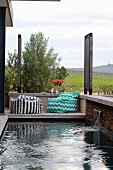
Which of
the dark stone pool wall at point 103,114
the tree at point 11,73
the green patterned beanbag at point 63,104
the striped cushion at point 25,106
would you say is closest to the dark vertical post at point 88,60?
the green patterned beanbag at point 63,104

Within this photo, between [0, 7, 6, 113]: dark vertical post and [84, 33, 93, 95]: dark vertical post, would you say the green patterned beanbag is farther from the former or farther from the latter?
[0, 7, 6, 113]: dark vertical post

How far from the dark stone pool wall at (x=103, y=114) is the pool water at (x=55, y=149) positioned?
0.24 metres

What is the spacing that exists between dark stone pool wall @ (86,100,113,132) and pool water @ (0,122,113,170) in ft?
0.80

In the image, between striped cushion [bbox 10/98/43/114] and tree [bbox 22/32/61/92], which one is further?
tree [bbox 22/32/61/92]

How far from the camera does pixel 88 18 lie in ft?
65.2

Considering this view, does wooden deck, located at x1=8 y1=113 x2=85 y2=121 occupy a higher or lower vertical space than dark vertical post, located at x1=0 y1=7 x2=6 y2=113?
lower

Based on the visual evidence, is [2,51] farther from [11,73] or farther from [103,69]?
[103,69]

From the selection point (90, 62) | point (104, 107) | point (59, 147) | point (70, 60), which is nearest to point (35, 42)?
point (70, 60)

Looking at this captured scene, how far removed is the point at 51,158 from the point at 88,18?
14739 millimetres

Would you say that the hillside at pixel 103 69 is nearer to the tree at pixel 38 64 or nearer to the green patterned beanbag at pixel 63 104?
the tree at pixel 38 64

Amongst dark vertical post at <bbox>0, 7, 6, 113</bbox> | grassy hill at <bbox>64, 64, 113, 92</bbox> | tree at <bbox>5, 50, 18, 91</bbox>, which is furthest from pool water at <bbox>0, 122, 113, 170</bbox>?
grassy hill at <bbox>64, 64, 113, 92</bbox>

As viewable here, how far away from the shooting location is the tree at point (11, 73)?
54.6 feet

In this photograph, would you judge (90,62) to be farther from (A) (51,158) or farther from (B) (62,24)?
(B) (62,24)

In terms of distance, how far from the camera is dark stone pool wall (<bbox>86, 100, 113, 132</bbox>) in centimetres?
866
